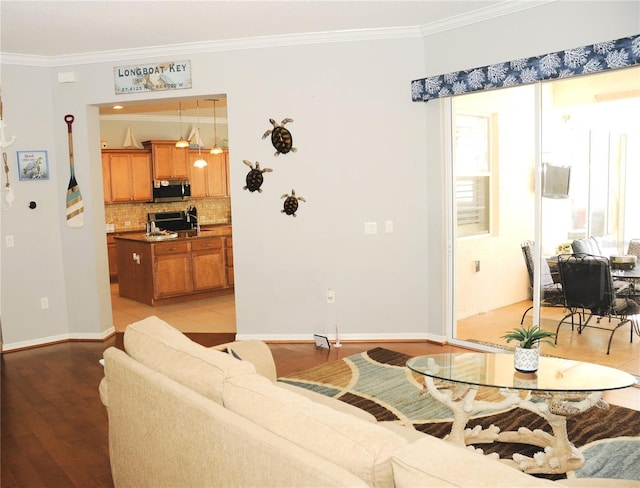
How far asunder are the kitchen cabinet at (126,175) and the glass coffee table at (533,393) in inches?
289

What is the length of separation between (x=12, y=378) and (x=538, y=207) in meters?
4.63

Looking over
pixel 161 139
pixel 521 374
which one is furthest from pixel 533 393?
pixel 161 139

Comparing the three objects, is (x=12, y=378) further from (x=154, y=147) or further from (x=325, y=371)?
(x=154, y=147)

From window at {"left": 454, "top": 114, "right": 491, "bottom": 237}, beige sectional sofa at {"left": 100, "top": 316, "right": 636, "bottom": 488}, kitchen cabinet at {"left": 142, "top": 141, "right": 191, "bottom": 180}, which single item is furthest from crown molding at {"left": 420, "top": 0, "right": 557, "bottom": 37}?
kitchen cabinet at {"left": 142, "top": 141, "right": 191, "bottom": 180}

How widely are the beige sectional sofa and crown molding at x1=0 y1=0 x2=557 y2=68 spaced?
A: 11.4 ft

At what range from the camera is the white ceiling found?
4.40 metres

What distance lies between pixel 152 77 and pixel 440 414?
413cm

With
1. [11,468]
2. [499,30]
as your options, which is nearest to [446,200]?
[499,30]

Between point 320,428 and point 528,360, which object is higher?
point 320,428

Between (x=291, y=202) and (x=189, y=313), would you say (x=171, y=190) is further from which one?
(x=291, y=202)

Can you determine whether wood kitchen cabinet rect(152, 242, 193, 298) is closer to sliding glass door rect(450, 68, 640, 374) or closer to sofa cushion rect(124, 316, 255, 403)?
sliding glass door rect(450, 68, 640, 374)

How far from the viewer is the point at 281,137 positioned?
5.56 meters

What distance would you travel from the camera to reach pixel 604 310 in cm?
472

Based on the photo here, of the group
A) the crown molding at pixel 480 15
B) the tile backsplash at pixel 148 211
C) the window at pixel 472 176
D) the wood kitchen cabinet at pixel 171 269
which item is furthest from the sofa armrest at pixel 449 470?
the tile backsplash at pixel 148 211
